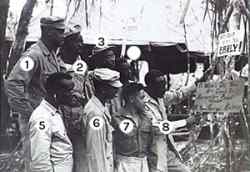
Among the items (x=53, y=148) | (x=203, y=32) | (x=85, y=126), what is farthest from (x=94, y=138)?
(x=203, y=32)

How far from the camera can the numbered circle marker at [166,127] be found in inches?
155

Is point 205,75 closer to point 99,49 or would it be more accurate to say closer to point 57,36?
point 99,49

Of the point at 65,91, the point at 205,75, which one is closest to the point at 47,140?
the point at 65,91

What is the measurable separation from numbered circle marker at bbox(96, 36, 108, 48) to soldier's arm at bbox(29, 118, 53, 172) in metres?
0.77

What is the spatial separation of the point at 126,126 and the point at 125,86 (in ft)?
1.05

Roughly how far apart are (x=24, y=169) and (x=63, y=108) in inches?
21.3

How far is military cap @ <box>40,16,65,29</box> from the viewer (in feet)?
12.1

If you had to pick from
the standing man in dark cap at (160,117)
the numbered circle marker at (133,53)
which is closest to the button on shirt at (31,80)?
the numbered circle marker at (133,53)

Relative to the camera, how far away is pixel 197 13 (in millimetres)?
4020

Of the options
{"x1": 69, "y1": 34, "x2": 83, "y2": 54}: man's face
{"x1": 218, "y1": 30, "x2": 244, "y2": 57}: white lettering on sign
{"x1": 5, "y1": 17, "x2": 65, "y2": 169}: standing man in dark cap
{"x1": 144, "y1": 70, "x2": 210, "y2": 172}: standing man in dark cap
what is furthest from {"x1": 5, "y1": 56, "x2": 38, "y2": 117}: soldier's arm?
{"x1": 218, "y1": 30, "x2": 244, "y2": 57}: white lettering on sign

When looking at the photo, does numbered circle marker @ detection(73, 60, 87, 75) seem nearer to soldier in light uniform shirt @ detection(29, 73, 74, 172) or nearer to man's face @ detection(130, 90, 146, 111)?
soldier in light uniform shirt @ detection(29, 73, 74, 172)

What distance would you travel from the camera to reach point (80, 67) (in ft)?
12.3

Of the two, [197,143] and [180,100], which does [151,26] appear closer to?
[180,100]

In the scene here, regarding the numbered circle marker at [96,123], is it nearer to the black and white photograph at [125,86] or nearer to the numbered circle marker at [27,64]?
the black and white photograph at [125,86]
